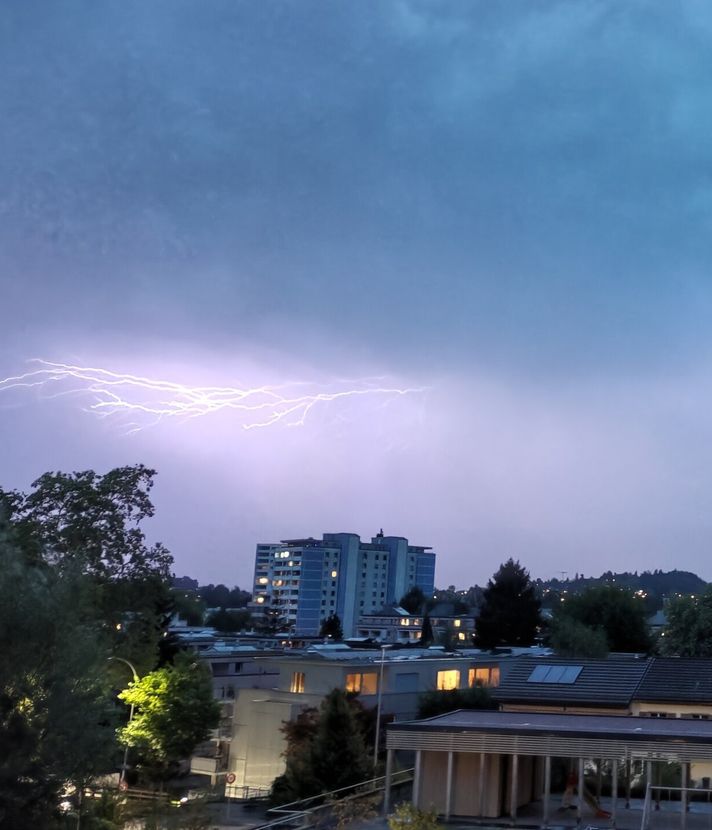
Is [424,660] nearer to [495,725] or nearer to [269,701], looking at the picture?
[269,701]

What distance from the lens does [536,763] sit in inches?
1129

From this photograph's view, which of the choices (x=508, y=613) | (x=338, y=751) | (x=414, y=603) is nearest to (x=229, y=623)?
(x=414, y=603)

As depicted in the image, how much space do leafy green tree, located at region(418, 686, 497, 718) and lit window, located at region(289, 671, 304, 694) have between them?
19.6 ft

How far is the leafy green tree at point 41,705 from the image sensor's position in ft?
70.0

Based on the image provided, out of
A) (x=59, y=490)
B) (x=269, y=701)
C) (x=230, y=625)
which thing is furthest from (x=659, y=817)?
(x=230, y=625)

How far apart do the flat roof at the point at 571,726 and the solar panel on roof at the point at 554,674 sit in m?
4.98

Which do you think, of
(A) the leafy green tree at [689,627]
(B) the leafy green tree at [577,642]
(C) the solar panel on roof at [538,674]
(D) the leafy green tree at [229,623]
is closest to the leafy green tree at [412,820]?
(C) the solar panel on roof at [538,674]

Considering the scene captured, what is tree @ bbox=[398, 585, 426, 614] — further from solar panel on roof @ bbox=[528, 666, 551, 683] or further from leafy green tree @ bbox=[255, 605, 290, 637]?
solar panel on roof @ bbox=[528, 666, 551, 683]

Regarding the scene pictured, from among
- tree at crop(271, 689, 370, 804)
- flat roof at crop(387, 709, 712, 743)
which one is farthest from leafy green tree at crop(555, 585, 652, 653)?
flat roof at crop(387, 709, 712, 743)

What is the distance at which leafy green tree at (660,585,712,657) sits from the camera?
5709cm

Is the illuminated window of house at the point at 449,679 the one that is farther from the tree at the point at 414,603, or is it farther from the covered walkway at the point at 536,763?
the tree at the point at 414,603

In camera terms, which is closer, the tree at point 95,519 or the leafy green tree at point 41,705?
the leafy green tree at point 41,705

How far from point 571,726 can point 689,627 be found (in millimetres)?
34502

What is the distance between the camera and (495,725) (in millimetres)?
26953
